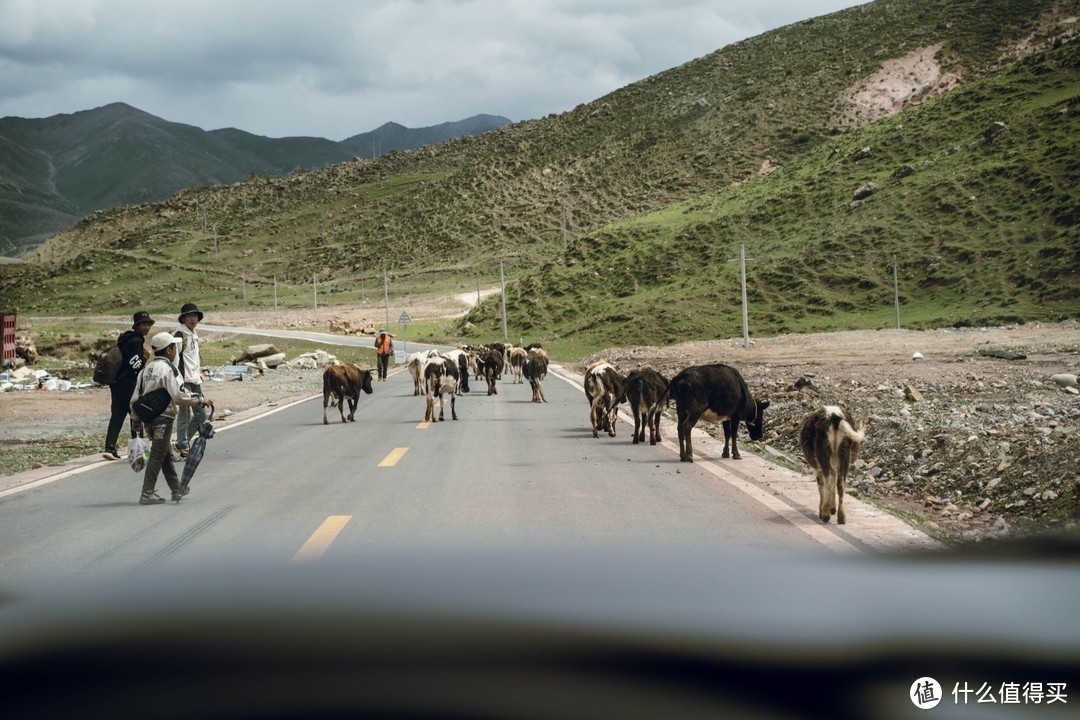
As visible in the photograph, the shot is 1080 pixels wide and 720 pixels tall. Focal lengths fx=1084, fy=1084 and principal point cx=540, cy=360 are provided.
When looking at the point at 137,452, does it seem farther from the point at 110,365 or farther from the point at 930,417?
the point at 930,417

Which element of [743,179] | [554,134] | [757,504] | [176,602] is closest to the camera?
[176,602]

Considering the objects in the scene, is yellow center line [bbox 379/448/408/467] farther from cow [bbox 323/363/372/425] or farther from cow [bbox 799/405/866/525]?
cow [bbox 799/405/866/525]

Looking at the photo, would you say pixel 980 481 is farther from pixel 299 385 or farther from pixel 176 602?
pixel 299 385

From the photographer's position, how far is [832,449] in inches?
344

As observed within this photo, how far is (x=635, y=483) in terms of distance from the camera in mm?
11680

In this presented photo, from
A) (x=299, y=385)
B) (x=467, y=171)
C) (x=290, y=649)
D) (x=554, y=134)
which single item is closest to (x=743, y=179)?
(x=554, y=134)

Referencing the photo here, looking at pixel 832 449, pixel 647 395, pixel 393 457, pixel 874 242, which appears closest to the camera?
pixel 832 449

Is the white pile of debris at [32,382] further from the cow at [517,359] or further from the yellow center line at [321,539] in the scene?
the yellow center line at [321,539]

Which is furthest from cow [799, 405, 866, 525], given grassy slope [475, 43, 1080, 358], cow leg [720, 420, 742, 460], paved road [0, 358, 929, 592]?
grassy slope [475, 43, 1080, 358]

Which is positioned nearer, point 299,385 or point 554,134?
point 299,385

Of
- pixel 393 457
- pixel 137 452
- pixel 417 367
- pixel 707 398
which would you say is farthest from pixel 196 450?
pixel 417 367

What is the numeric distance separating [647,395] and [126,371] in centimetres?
736

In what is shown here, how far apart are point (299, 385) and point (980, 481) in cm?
2719

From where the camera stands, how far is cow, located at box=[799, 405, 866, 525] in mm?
8688
